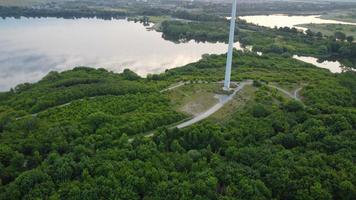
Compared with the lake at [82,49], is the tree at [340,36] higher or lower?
higher

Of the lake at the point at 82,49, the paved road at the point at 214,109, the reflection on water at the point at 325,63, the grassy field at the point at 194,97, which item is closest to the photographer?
the paved road at the point at 214,109

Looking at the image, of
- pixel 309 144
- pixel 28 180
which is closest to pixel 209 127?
pixel 309 144

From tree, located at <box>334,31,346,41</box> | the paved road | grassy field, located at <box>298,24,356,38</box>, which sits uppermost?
grassy field, located at <box>298,24,356,38</box>

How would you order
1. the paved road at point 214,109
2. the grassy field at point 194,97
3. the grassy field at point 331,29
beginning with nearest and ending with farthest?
the paved road at point 214,109 < the grassy field at point 194,97 < the grassy field at point 331,29

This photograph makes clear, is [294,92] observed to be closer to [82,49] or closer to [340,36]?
[82,49]

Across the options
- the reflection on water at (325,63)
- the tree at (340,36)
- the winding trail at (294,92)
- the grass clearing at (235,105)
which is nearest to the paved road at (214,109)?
the grass clearing at (235,105)

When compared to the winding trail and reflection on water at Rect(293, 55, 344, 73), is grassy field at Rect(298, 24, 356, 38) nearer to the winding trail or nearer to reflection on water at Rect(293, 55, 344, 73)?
reflection on water at Rect(293, 55, 344, 73)

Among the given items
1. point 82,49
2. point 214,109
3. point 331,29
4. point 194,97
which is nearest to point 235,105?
point 214,109

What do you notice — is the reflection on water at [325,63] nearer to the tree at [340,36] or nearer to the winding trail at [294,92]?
the tree at [340,36]

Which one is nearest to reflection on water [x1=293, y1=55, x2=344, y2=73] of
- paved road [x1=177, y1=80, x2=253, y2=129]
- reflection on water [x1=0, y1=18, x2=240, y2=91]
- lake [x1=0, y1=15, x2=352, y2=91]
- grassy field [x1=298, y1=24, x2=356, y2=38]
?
lake [x1=0, y1=15, x2=352, y2=91]
